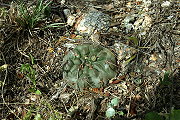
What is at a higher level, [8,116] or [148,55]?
[148,55]

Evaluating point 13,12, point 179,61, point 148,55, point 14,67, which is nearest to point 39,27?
point 13,12

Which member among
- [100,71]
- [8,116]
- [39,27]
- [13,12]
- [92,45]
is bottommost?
[8,116]

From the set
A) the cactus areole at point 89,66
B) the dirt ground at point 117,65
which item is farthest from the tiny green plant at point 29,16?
the cactus areole at point 89,66

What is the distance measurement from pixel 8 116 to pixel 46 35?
903 millimetres

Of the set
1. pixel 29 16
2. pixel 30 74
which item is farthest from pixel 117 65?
pixel 29 16

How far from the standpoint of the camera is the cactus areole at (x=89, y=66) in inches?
84.6

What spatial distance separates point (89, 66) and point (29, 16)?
0.79m

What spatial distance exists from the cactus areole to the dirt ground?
0.21ft

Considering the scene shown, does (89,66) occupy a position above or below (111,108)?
above

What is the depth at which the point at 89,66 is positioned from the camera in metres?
2.20

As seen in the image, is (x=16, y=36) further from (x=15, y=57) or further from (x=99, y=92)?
(x=99, y=92)

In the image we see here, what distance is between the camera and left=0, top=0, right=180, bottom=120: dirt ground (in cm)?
201

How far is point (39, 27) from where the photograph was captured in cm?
252

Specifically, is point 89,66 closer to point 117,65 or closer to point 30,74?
point 117,65
